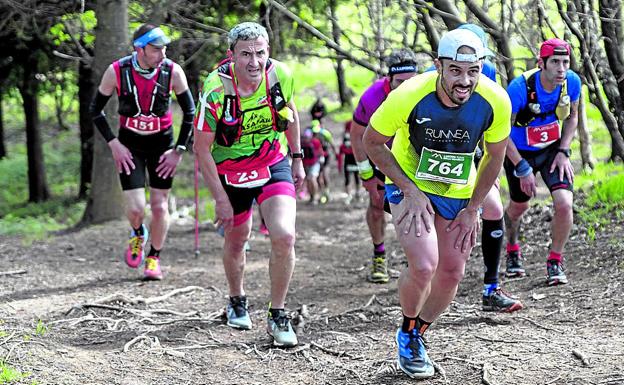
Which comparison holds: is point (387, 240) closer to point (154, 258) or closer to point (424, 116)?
point (154, 258)

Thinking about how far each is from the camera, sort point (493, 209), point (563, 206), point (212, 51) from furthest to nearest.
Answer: point (212, 51)
point (563, 206)
point (493, 209)

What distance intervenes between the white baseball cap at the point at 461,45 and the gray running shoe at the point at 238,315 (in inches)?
115

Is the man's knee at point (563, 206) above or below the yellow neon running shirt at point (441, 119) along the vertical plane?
below

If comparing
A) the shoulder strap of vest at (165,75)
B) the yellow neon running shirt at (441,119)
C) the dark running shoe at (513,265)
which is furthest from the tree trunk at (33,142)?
the yellow neon running shirt at (441,119)

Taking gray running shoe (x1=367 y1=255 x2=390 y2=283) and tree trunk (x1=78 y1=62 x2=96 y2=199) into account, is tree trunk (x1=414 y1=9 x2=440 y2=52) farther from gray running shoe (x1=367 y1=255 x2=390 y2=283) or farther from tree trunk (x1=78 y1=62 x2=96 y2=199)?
tree trunk (x1=78 y1=62 x2=96 y2=199)

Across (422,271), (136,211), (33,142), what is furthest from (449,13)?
(33,142)

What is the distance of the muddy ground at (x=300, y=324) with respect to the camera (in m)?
5.58

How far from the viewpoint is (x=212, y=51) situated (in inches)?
727

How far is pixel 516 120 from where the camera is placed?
25.8 feet

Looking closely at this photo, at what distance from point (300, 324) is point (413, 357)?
5.82ft

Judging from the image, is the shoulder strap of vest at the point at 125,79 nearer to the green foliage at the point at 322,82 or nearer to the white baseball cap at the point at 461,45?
the white baseball cap at the point at 461,45

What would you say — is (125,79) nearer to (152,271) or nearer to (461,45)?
(152,271)

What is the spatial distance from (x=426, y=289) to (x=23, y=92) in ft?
50.5

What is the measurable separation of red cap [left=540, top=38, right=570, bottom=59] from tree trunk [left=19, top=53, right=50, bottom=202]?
13.4m
